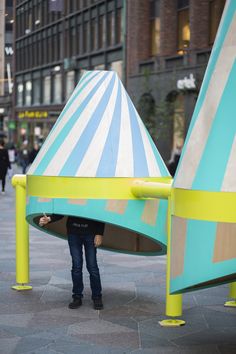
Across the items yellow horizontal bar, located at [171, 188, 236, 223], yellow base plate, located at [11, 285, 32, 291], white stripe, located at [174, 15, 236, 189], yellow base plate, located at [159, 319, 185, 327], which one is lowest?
yellow base plate, located at [11, 285, 32, 291]

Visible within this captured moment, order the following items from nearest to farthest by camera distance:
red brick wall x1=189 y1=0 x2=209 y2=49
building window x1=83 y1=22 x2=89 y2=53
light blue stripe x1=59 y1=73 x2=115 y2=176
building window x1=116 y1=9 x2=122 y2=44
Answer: light blue stripe x1=59 y1=73 x2=115 y2=176 < red brick wall x1=189 y1=0 x2=209 y2=49 < building window x1=116 y1=9 x2=122 y2=44 < building window x1=83 y1=22 x2=89 y2=53

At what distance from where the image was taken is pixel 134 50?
40969mm

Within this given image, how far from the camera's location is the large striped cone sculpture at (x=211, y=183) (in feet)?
17.0

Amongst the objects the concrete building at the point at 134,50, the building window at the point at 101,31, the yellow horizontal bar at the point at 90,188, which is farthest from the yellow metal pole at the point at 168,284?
the building window at the point at 101,31

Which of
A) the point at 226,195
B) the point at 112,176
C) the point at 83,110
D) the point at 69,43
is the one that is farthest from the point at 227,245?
the point at 69,43

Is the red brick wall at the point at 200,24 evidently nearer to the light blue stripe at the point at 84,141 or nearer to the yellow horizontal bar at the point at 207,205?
the light blue stripe at the point at 84,141

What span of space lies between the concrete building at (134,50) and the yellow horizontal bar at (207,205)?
86.5 feet

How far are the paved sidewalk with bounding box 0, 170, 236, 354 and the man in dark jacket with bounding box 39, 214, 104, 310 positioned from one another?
0.64 ft

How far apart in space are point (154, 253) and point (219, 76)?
13.7 ft

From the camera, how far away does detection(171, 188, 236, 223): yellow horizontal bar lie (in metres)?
5.15

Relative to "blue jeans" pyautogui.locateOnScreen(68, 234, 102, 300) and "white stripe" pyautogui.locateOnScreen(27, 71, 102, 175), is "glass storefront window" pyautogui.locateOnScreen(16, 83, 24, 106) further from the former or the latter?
"blue jeans" pyautogui.locateOnScreen(68, 234, 102, 300)

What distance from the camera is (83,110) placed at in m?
8.43

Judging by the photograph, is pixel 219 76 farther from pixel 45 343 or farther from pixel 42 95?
pixel 42 95

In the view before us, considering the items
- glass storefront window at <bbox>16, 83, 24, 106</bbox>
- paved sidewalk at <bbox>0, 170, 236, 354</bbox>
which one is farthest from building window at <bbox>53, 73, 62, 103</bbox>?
paved sidewalk at <bbox>0, 170, 236, 354</bbox>
